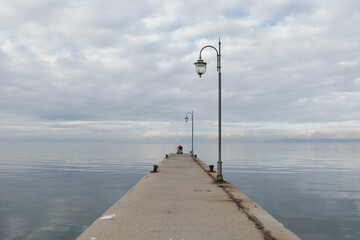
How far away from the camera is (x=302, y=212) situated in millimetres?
16984

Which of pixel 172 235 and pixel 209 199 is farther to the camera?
pixel 209 199

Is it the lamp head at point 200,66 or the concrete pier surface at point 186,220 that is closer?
the concrete pier surface at point 186,220

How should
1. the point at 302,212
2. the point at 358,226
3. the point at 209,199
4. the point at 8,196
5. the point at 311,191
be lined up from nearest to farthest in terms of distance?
the point at 209,199 < the point at 358,226 < the point at 302,212 < the point at 8,196 < the point at 311,191

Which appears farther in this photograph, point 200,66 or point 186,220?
point 200,66

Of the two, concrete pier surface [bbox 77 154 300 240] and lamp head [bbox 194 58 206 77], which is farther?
lamp head [bbox 194 58 206 77]

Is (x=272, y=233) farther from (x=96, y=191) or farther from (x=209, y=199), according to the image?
(x=96, y=191)

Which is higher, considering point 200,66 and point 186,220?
point 200,66

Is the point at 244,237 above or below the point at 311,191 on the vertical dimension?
above

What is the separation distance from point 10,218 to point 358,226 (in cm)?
1780

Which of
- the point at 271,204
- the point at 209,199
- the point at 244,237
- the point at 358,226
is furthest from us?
the point at 271,204

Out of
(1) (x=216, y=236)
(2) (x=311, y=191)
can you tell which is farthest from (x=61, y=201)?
(2) (x=311, y=191)

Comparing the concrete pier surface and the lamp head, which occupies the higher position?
the lamp head

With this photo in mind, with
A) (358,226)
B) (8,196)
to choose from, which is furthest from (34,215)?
(358,226)

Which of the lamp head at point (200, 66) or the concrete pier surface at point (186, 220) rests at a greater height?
the lamp head at point (200, 66)
